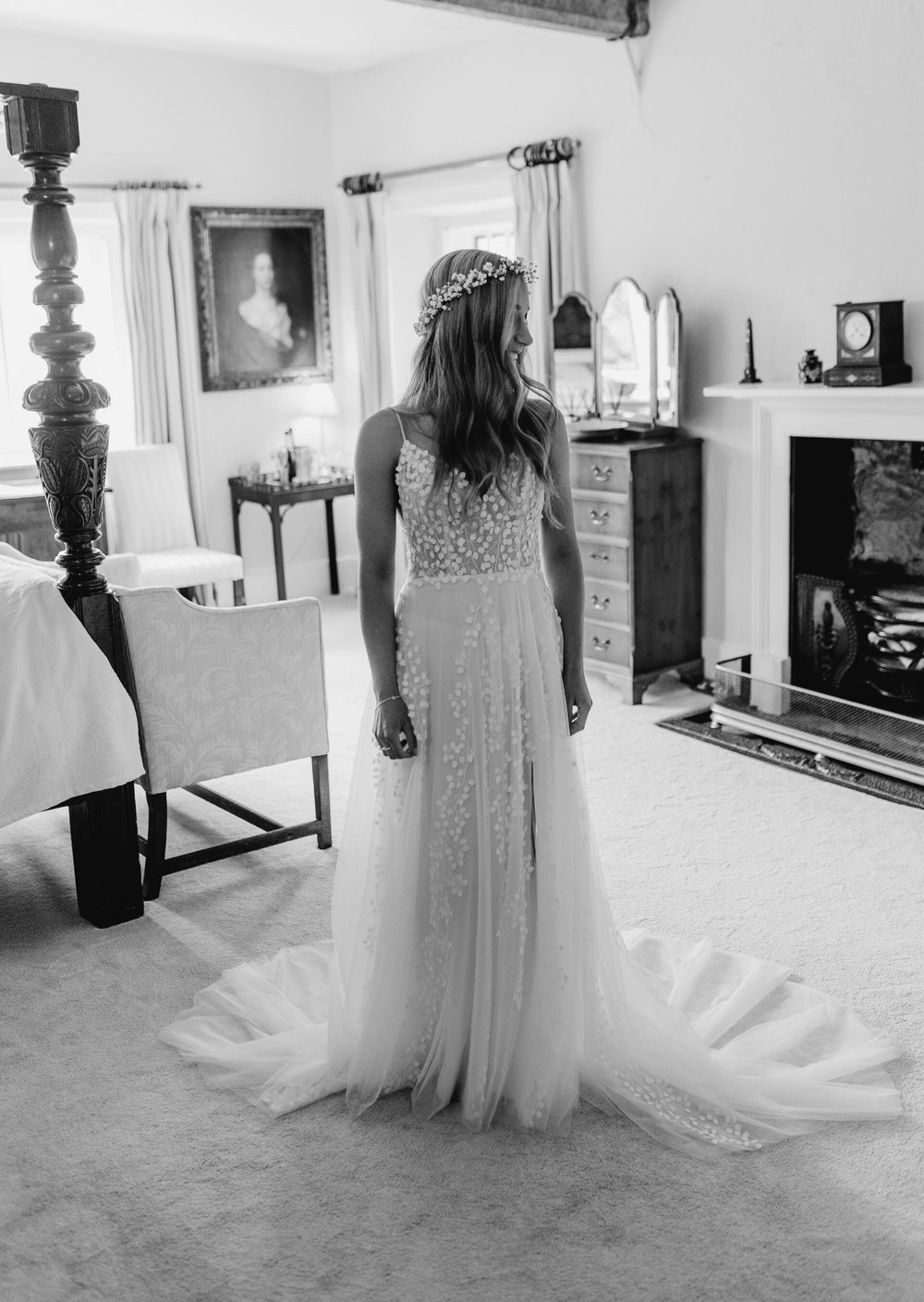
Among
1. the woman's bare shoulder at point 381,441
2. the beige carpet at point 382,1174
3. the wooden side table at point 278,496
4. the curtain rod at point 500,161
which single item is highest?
the curtain rod at point 500,161

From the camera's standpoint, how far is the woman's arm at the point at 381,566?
8.05 feet

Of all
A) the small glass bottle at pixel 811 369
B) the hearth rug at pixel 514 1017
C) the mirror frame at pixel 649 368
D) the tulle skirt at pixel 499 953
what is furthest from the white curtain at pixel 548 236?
the hearth rug at pixel 514 1017

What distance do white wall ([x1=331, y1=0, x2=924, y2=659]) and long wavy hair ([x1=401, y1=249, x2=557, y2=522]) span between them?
2912mm

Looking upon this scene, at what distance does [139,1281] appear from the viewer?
213cm

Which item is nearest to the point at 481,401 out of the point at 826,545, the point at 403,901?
the point at 403,901

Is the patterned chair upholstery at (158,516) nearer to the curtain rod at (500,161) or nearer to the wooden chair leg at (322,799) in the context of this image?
the curtain rod at (500,161)

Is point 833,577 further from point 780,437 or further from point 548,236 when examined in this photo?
point 548,236

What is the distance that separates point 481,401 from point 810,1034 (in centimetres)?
155

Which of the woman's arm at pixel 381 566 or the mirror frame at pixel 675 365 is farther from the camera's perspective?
the mirror frame at pixel 675 365

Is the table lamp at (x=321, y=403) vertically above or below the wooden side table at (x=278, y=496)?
above

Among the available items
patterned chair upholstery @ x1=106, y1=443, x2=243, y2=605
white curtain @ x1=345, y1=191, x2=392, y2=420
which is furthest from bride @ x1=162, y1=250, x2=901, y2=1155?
white curtain @ x1=345, y1=191, x2=392, y2=420

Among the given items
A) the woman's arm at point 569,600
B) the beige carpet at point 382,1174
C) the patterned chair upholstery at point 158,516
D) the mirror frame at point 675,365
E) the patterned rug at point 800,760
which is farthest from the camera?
the patterned chair upholstery at point 158,516

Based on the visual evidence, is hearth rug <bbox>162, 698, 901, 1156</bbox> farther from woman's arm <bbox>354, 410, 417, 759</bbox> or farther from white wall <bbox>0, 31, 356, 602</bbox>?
white wall <bbox>0, 31, 356, 602</bbox>

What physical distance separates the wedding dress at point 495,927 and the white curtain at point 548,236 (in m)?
3.83
